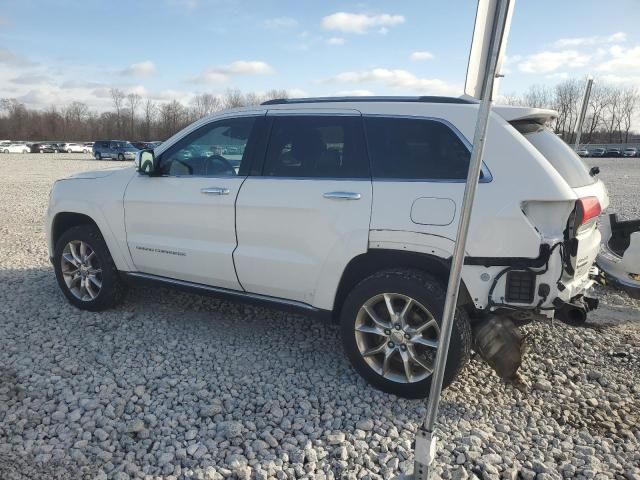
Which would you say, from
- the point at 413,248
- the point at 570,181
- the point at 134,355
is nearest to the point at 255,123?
the point at 413,248

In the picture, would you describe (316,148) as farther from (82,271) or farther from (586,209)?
(82,271)

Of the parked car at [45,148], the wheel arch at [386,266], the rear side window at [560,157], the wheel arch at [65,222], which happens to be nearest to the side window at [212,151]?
the wheel arch at [65,222]

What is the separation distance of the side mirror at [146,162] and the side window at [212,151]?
0.29 ft

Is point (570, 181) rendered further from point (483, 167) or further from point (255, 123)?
point (255, 123)

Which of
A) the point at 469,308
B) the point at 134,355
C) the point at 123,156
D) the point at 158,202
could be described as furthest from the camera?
the point at 123,156

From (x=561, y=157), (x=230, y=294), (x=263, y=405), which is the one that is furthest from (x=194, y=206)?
(x=561, y=157)

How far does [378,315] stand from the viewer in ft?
11.7

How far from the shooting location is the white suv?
3.10 metres

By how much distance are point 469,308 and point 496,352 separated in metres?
0.32

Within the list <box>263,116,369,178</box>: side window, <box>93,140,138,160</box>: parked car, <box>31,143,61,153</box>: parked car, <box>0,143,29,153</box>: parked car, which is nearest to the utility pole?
<box>263,116,369,178</box>: side window

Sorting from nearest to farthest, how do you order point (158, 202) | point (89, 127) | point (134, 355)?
point (134, 355)
point (158, 202)
point (89, 127)

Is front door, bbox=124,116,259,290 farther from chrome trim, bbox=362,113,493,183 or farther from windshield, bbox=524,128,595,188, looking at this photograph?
windshield, bbox=524,128,595,188

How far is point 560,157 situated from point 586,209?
440 millimetres

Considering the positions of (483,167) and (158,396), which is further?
(158,396)
